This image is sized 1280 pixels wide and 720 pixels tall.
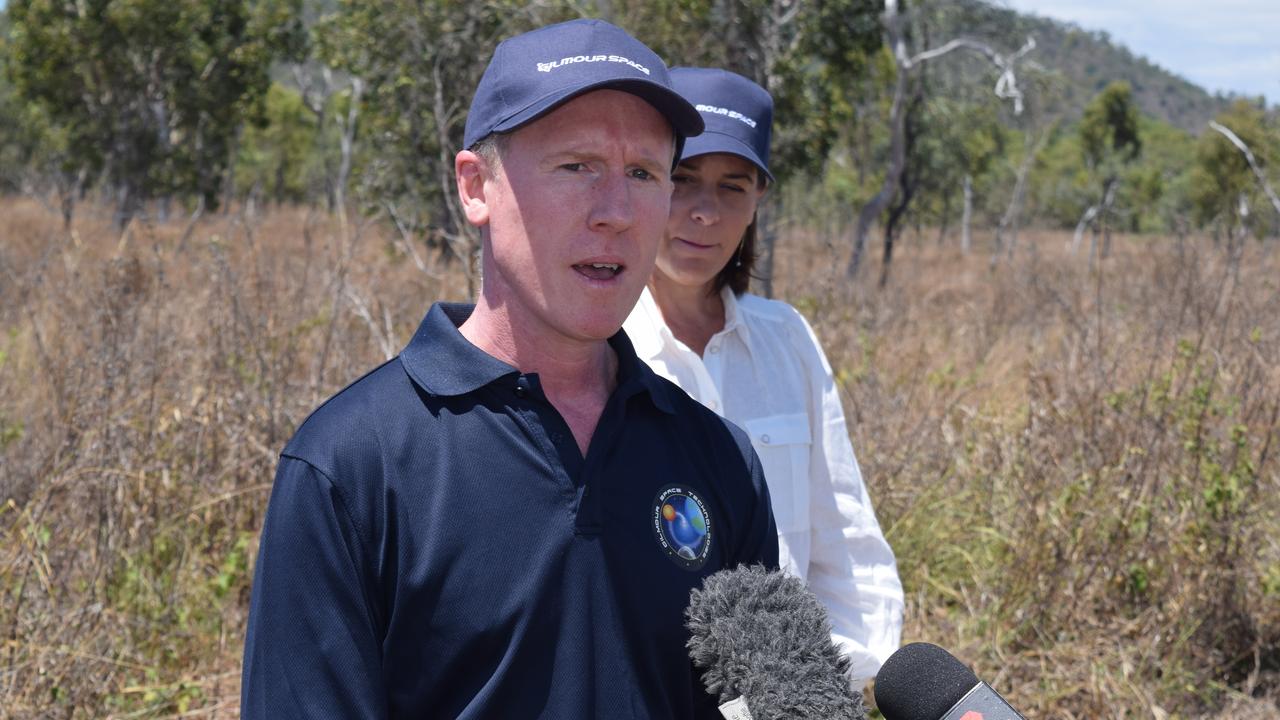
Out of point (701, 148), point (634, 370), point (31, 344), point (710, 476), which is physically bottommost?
point (31, 344)

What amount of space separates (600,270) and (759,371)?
38.1 inches

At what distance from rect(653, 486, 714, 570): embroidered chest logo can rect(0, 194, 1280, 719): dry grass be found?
2398 mm

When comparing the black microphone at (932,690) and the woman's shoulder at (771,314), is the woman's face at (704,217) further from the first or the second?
the black microphone at (932,690)

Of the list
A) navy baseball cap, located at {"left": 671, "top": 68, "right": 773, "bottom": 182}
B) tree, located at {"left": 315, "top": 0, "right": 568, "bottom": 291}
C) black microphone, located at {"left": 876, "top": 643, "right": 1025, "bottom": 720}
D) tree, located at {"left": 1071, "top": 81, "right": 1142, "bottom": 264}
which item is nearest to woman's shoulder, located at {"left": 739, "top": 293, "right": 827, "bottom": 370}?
navy baseball cap, located at {"left": 671, "top": 68, "right": 773, "bottom": 182}

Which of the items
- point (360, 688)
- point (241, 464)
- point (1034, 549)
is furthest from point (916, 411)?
point (360, 688)

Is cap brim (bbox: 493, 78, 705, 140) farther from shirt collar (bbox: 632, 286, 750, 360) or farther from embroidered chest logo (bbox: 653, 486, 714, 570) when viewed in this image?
shirt collar (bbox: 632, 286, 750, 360)

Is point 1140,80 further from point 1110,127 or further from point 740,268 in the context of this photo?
point 740,268

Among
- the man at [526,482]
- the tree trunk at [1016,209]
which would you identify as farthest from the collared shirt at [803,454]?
the tree trunk at [1016,209]

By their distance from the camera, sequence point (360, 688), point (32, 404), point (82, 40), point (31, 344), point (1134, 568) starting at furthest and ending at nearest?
point (82, 40)
point (31, 344)
point (32, 404)
point (1134, 568)
point (360, 688)

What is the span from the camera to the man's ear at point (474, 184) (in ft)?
4.60

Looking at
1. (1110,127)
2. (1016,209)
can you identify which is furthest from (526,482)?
(1110,127)

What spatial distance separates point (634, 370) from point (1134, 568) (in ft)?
10.8

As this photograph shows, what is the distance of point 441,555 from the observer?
1216 millimetres

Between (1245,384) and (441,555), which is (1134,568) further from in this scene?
(441,555)
